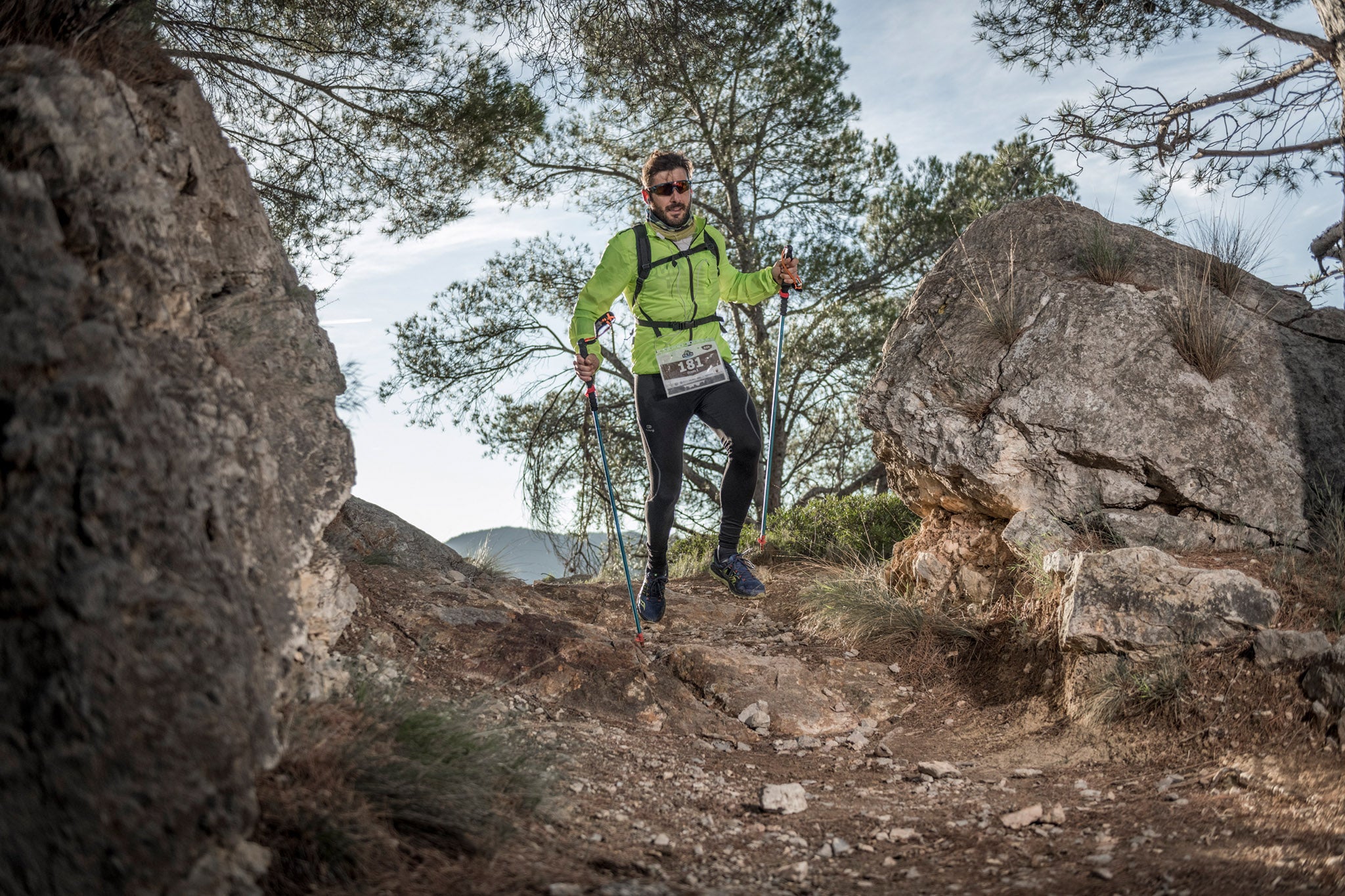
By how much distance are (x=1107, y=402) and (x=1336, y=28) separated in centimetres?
282

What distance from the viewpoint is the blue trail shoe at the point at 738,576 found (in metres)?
5.80

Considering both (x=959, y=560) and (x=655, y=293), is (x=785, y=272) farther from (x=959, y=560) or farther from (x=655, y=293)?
(x=959, y=560)

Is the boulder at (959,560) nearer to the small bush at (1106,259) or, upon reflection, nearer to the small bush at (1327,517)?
the small bush at (1327,517)

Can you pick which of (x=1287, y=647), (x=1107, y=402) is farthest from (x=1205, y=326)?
(x=1287, y=647)

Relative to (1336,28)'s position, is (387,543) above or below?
below

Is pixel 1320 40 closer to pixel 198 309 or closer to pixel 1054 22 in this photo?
pixel 1054 22

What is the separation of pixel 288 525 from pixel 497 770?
1147 millimetres

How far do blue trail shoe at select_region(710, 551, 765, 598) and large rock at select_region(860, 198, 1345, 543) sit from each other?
4.08 ft

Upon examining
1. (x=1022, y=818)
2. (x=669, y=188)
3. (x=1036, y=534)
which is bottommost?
(x=1022, y=818)

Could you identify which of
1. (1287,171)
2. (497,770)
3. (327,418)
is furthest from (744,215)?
(497,770)

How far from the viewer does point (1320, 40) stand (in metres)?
5.99

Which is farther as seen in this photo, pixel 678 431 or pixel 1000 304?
pixel 1000 304

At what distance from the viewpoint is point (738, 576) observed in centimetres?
584

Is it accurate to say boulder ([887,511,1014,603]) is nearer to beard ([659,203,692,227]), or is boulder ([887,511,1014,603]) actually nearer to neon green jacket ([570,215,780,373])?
neon green jacket ([570,215,780,373])
